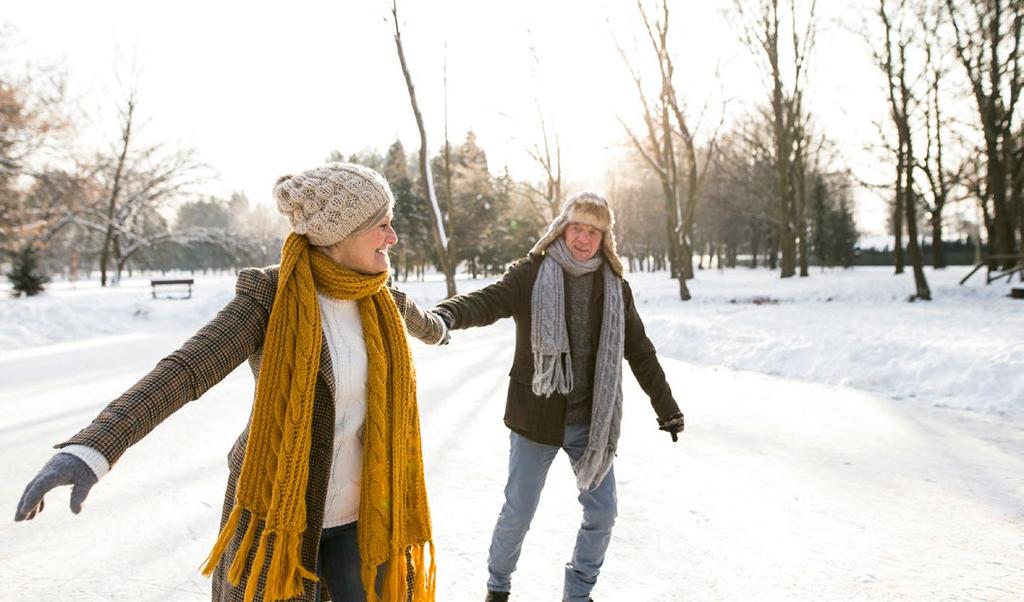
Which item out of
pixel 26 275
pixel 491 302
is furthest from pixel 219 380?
pixel 26 275

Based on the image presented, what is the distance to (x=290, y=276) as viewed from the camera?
5.39 feet

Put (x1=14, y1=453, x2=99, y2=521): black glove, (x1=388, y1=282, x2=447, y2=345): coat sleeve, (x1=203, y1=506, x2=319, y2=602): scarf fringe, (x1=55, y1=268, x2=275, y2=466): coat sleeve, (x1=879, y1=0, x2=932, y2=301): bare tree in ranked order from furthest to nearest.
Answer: (x1=879, y1=0, x2=932, y2=301): bare tree
(x1=388, y1=282, x2=447, y2=345): coat sleeve
(x1=203, y1=506, x2=319, y2=602): scarf fringe
(x1=55, y1=268, x2=275, y2=466): coat sleeve
(x1=14, y1=453, x2=99, y2=521): black glove

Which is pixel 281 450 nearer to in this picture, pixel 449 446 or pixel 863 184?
pixel 449 446

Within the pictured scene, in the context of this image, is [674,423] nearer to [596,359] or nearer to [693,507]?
[596,359]

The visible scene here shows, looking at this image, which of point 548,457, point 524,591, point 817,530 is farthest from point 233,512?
A: point 817,530

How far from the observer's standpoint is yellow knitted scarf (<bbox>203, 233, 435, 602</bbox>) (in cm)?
153

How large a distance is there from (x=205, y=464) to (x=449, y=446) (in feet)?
5.89

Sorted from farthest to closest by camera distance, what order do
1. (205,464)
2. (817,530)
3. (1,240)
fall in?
1. (1,240)
2. (205,464)
3. (817,530)

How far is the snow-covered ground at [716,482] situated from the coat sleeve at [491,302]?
48.7 inches

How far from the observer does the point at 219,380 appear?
4.99 feet

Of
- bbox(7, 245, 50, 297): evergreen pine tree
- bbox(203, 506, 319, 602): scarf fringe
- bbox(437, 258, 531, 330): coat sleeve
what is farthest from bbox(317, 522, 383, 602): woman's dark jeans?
bbox(7, 245, 50, 297): evergreen pine tree

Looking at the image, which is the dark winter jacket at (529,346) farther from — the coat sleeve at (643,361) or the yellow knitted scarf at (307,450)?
the yellow knitted scarf at (307,450)

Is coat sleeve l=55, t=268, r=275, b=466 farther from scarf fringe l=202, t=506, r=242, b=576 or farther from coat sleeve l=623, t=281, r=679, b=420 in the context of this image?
coat sleeve l=623, t=281, r=679, b=420

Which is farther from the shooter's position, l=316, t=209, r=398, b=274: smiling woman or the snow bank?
the snow bank
